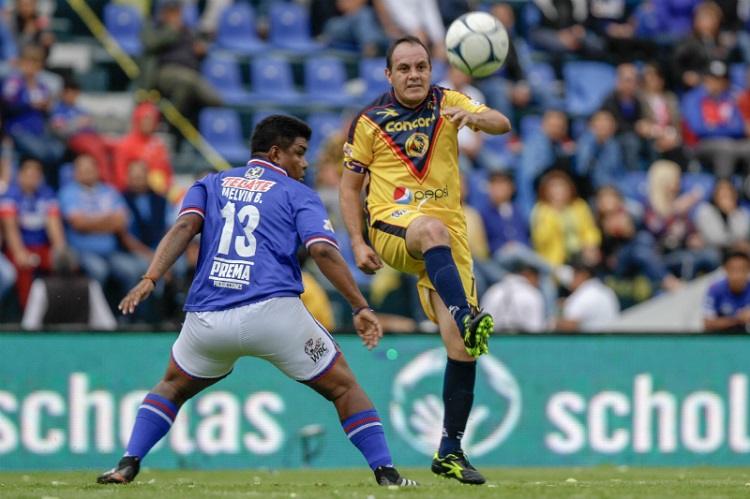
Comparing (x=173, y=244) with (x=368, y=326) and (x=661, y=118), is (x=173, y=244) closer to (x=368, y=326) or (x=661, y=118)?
(x=368, y=326)

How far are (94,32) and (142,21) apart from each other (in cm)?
70

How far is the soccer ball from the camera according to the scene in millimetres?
8422

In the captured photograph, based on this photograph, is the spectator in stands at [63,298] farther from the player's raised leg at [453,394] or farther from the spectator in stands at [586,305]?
the player's raised leg at [453,394]

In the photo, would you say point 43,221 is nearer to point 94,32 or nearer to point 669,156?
point 94,32

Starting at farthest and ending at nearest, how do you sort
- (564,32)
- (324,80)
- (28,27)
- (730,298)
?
(564,32) < (324,80) < (28,27) < (730,298)

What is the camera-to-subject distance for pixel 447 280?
24.8 feet

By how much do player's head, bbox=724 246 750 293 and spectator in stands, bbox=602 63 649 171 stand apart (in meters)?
4.62

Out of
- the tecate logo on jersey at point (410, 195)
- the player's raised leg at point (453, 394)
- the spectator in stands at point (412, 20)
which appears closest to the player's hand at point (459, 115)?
the tecate logo on jersey at point (410, 195)

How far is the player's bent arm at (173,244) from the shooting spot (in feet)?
23.6

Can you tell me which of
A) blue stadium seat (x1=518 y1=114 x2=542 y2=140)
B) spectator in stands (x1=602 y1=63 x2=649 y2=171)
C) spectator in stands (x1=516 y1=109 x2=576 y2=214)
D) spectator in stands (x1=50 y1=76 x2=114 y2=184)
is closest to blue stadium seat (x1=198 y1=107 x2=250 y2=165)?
spectator in stands (x1=50 y1=76 x2=114 y2=184)

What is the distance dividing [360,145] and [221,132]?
29.7 feet

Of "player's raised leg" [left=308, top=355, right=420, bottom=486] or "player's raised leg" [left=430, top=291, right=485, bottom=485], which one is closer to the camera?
"player's raised leg" [left=308, top=355, right=420, bottom=486]

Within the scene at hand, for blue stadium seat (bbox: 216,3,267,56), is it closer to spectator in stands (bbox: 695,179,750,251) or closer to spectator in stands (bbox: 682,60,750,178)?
spectator in stands (bbox: 682,60,750,178)

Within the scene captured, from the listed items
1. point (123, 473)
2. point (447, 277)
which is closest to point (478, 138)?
point (447, 277)
